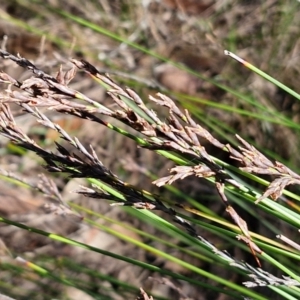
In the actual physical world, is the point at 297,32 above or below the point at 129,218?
above

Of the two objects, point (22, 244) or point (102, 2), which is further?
point (102, 2)

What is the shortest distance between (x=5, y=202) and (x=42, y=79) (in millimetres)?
1324

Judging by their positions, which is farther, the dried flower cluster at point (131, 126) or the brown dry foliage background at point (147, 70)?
the brown dry foliage background at point (147, 70)

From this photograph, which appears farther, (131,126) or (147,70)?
(147,70)

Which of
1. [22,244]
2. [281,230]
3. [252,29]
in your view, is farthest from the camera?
[252,29]

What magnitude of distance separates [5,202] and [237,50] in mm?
1060

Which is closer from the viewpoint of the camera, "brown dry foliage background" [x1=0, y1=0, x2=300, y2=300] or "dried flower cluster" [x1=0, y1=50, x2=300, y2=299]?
Result: "dried flower cluster" [x1=0, y1=50, x2=300, y2=299]

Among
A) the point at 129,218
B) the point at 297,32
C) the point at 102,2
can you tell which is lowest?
the point at 129,218

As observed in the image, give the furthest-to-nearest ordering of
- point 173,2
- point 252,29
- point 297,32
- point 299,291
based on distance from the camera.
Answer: point 173,2 → point 252,29 → point 297,32 → point 299,291

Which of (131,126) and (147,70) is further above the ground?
(131,126)

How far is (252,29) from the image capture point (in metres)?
2.32

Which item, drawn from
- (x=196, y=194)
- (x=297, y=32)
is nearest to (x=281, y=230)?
(x=196, y=194)

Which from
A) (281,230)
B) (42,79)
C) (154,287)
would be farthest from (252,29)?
(42,79)

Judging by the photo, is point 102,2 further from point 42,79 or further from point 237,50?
point 42,79
